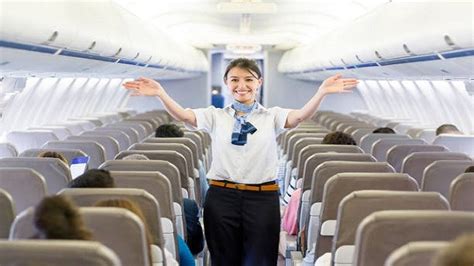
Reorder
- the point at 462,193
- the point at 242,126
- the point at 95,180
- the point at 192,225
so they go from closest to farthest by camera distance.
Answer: the point at 95,180, the point at 462,193, the point at 242,126, the point at 192,225

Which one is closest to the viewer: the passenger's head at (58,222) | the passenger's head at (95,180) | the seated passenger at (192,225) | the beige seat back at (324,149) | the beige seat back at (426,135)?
the passenger's head at (58,222)

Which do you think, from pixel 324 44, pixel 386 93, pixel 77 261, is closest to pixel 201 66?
pixel 386 93

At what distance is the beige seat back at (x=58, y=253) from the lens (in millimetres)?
2385

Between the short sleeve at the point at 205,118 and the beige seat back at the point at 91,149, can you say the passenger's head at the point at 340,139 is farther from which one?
the short sleeve at the point at 205,118

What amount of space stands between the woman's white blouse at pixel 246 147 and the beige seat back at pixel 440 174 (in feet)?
3.96

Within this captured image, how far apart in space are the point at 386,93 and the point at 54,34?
14.9 meters

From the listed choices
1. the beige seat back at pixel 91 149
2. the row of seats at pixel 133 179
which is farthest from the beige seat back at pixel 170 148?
the beige seat back at pixel 91 149

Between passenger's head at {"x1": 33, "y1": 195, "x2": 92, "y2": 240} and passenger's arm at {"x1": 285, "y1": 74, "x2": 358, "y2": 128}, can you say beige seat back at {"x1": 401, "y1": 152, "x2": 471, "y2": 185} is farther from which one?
passenger's head at {"x1": 33, "y1": 195, "x2": 92, "y2": 240}

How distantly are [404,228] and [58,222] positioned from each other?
4.66 feet

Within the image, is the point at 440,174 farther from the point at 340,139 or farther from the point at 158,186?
the point at 158,186

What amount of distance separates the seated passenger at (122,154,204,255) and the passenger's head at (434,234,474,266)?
3976mm

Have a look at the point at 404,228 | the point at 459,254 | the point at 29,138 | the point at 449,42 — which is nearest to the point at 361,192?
the point at 404,228

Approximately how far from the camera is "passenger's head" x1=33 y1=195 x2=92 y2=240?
2.83 m

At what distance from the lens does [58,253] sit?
93.8 inches
